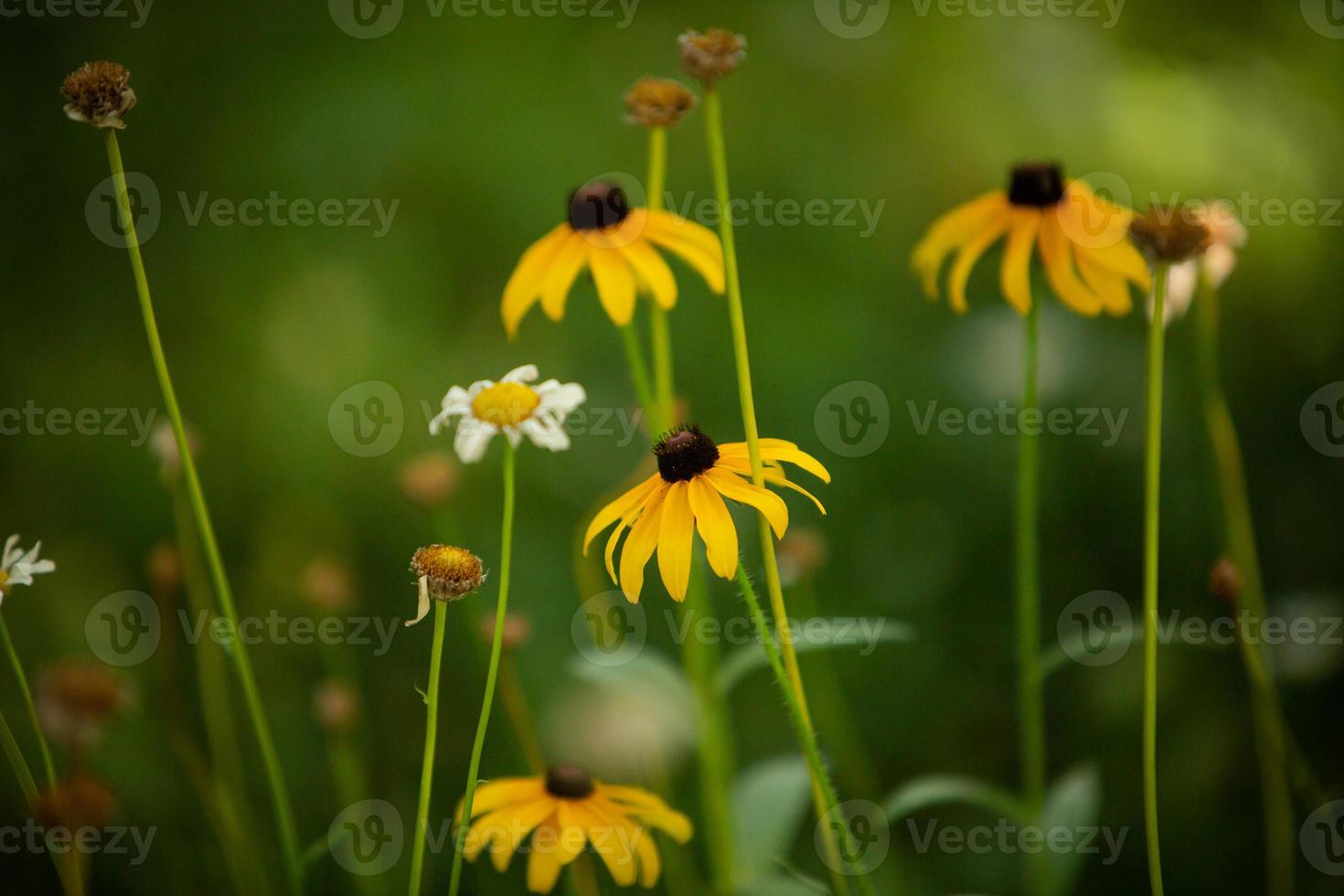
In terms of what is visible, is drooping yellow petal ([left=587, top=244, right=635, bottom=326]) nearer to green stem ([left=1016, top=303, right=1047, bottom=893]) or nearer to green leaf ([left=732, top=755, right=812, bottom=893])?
green stem ([left=1016, top=303, right=1047, bottom=893])

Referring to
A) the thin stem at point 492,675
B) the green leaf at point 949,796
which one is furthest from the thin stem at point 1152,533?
the thin stem at point 492,675

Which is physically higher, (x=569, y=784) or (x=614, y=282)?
(x=614, y=282)

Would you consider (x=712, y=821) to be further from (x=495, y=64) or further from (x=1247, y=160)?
(x=495, y=64)

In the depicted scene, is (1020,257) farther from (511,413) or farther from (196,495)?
(196,495)

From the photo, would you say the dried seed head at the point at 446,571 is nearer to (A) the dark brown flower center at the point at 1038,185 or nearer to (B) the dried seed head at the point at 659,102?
(B) the dried seed head at the point at 659,102

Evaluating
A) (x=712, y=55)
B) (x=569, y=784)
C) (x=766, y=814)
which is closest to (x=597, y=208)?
(x=712, y=55)

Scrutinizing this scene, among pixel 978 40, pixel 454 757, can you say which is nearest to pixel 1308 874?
pixel 454 757
